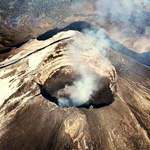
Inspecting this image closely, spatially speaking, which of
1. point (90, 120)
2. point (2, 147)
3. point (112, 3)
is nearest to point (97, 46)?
point (90, 120)

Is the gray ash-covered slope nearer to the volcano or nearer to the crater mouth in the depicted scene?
the volcano

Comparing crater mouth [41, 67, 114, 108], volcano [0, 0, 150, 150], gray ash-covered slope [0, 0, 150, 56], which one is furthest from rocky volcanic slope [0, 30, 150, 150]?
gray ash-covered slope [0, 0, 150, 56]

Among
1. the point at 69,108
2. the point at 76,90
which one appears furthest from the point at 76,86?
the point at 69,108

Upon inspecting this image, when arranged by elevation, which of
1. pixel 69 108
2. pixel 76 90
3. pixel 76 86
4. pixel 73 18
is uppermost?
pixel 73 18

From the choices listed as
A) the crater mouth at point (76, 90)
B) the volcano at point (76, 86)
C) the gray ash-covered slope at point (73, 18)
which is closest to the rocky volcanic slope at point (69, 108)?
the volcano at point (76, 86)

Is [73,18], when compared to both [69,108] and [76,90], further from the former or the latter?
[69,108]
